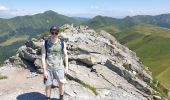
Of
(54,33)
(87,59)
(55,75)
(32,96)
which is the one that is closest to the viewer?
(54,33)

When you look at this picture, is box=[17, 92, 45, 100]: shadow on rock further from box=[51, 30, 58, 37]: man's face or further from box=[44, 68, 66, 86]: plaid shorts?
box=[51, 30, 58, 37]: man's face

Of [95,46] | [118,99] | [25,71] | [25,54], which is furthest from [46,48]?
[95,46]

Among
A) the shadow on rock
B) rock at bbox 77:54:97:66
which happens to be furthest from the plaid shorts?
rock at bbox 77:54:97:66

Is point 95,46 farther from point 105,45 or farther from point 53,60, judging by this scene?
point 53,60

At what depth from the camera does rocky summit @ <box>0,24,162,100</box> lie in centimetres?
2836

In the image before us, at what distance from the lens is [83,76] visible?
106ft

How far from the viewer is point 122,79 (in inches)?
1385

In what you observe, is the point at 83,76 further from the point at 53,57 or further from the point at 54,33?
the point at 54,33

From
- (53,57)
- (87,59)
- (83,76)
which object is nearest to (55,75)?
(53,57)

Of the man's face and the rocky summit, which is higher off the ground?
the man's face

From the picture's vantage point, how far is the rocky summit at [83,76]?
2836 centimetres

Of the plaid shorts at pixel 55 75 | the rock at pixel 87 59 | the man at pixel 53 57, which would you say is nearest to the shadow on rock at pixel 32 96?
the plaid shorts at pixel 55 75

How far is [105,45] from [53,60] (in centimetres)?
2442

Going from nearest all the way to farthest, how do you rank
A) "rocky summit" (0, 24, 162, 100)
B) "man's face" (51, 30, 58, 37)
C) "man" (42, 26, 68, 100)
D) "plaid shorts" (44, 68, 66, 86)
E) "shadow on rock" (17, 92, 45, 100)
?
"man's face" (51, 30, 58, 37) < "man" (42, 26, 68, 100) < "plaid shorts" (44, 68, 66, 86) < "shadow on rock" (17, 92, 45, 100) < "rocky summit" (0, 24, 162, 100)
